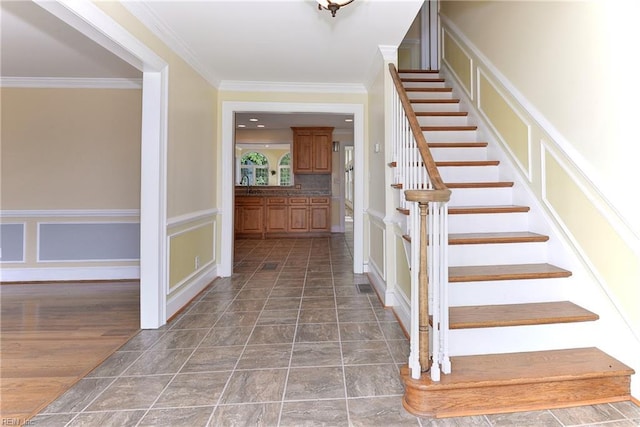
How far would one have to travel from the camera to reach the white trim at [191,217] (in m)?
2.62

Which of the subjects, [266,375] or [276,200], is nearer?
[266,375]

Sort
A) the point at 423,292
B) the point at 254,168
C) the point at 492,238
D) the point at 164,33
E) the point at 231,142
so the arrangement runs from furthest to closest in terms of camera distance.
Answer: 1. the point at 254,168
2. the point at 231,142
3. the point at 164,33
4. the point at 492,238
5. the point at 423,292

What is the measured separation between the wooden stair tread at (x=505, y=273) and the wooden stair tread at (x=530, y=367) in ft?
1.35

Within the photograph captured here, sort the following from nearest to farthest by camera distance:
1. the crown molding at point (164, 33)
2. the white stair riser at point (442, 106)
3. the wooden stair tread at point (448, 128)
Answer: the crown molding at point (164, 33), the wooden stair tread at point (448, 128), the white stair riser at point (442, 106)

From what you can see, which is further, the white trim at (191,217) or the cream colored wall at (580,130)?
the white trim at (191,217)

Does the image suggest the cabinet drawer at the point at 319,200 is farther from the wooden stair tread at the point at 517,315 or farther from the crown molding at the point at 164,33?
the wooden stair tread at the point at 517,315

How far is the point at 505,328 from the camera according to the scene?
1.64 metres

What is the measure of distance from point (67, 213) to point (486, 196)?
4.68 metres

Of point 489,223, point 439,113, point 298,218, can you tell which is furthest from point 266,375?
point 298,218

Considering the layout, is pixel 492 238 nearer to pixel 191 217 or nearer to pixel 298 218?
pixel 191 217

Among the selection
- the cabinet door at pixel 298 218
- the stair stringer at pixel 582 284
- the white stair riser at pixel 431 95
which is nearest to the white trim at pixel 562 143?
the stair stringer at pixel 582 284

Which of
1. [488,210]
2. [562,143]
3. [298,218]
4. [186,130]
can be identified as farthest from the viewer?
[298,218]

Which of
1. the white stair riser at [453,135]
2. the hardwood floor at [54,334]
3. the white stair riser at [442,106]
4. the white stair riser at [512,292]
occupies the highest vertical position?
the white stair riser at [442,106]

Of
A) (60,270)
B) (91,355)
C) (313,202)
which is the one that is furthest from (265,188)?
(91,355)
